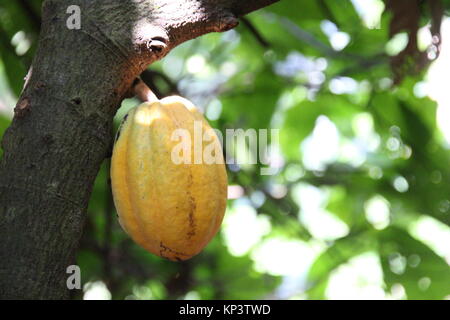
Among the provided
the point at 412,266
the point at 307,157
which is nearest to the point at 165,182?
the point at 412,266

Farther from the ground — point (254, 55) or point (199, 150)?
point (199, 150)

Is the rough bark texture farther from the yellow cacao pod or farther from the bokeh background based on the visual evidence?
the bokeh background

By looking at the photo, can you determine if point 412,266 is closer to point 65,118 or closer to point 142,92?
point 142,92

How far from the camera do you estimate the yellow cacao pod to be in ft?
4.39

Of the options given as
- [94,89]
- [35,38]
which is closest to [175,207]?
[94,89]

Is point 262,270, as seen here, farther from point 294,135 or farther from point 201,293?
point 294,135

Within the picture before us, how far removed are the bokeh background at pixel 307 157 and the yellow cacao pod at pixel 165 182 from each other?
0.78m

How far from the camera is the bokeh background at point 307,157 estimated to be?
2.53 meters

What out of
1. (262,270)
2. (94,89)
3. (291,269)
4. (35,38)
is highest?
(94,89)

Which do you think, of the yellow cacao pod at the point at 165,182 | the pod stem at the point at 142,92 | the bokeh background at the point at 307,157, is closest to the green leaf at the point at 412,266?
the bokeh background at the point at 307,157

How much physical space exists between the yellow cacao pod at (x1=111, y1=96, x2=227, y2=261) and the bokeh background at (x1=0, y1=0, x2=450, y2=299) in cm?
78

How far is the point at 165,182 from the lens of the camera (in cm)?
132
